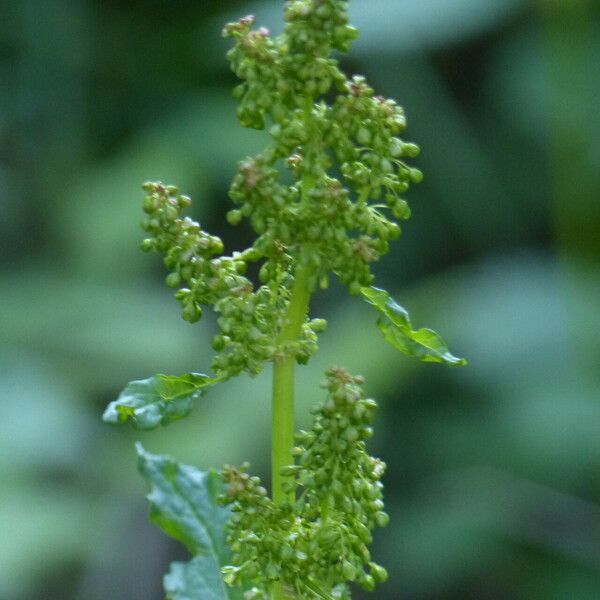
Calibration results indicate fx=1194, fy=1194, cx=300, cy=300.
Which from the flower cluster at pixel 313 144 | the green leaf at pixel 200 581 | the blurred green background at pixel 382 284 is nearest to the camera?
the flower cluster at pixel 313 144

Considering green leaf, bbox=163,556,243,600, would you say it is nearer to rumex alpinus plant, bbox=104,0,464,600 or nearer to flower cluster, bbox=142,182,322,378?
rumex alpinus plant, bbox=104,0,464,600

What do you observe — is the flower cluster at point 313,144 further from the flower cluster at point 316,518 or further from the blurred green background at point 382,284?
the blurred green background at point 382,284

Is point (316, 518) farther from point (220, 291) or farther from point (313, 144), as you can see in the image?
point (313, 144)

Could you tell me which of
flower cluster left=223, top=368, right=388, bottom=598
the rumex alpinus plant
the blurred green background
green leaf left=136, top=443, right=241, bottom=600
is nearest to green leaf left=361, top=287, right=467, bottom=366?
the rumex alpinus plant

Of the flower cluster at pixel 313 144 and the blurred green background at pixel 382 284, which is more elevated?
the blurred green background at pixel 382 284

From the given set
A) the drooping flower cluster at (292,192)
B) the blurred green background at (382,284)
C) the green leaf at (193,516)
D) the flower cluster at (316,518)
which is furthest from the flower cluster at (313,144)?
the blurred green background at (382,284)

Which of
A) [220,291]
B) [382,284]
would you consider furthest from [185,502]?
[382,284]

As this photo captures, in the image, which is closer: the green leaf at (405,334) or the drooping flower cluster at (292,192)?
the drooping flower cluster at (292,192)

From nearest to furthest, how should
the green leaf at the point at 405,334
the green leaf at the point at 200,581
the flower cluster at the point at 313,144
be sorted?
the flower cluster at the point at 313,144 < the green leaf at the point at 405,334 < the green leaf at the point at 200,581
